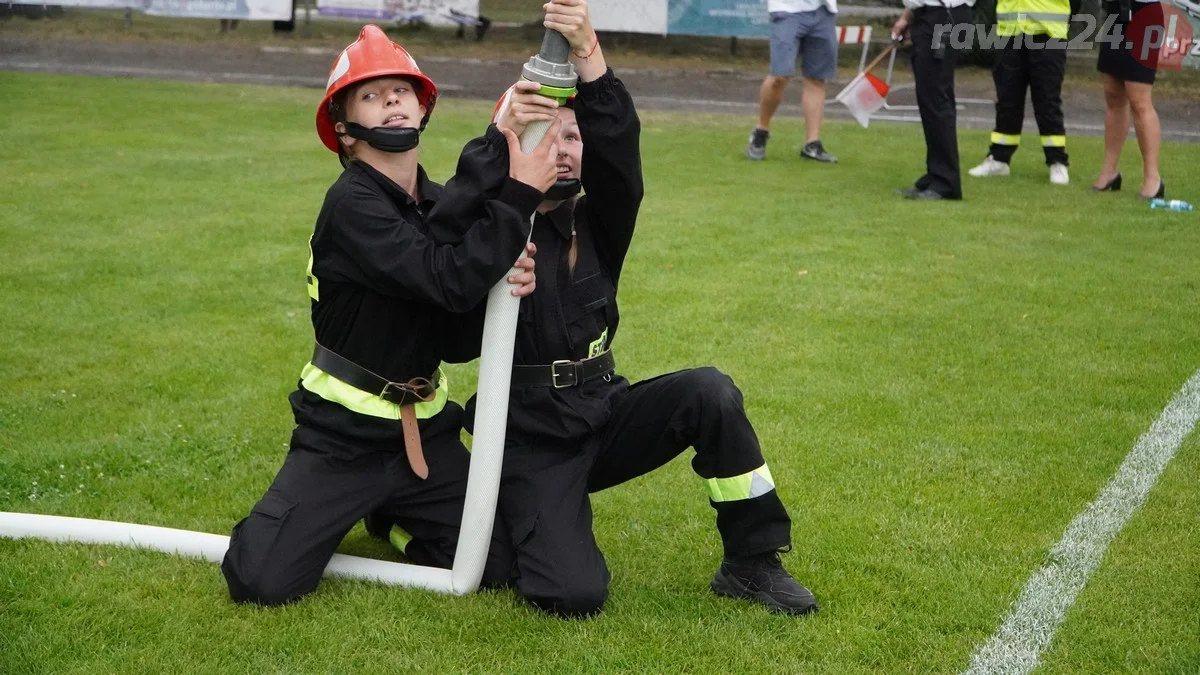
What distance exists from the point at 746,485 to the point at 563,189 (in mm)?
954

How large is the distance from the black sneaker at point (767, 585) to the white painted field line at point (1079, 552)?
1.61 ft

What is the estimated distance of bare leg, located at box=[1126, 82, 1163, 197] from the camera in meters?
9.30

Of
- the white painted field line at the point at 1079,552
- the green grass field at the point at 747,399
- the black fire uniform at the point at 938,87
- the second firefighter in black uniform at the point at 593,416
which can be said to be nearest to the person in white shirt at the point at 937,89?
A: the black fire uniform at the point at 938,87

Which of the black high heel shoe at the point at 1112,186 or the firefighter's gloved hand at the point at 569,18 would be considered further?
the black high heel shoe at the point at 1112,186

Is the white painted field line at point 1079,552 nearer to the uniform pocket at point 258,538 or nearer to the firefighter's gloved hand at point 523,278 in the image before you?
the firefighter's gloved hand at point 523,278

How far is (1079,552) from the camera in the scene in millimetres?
4020

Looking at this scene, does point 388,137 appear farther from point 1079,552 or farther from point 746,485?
point 1079,552

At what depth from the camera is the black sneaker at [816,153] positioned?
11633 mm

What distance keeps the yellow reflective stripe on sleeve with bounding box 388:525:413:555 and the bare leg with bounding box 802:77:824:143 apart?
318 inches

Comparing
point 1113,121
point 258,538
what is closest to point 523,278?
point 258,538

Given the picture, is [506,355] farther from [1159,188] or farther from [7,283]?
[1159,188]

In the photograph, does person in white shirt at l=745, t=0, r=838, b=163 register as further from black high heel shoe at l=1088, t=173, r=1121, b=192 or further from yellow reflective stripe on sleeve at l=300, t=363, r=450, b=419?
yellow reflective stripe on sleeve at l=300, t=363, r=450, b=419

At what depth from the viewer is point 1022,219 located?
8992 mm

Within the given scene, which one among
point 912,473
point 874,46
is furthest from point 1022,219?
point 874,46
